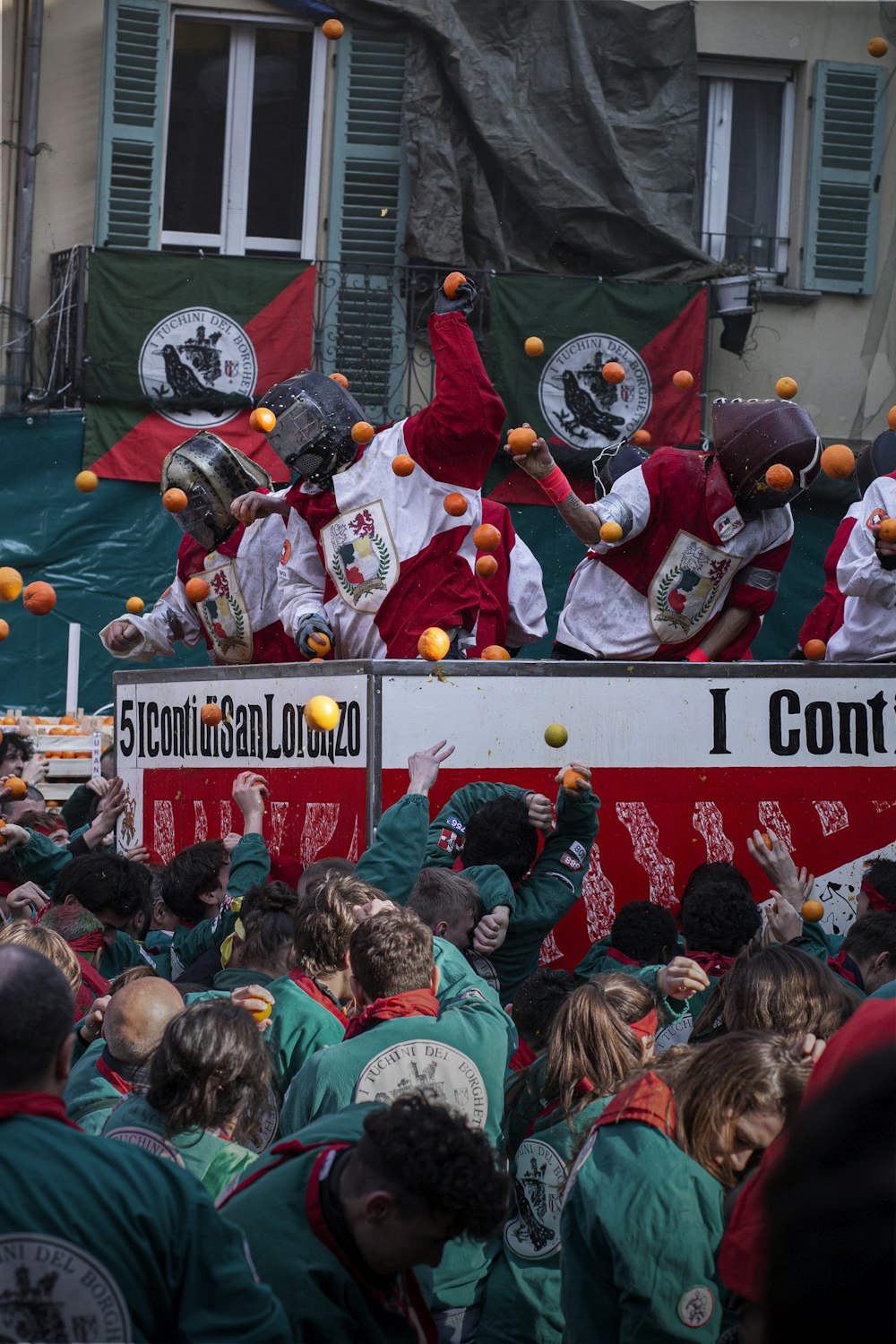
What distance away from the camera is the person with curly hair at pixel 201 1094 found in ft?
10.6

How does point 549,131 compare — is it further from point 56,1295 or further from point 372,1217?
point 56,1295

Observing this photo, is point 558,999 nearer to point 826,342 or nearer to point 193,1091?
point 193,1091

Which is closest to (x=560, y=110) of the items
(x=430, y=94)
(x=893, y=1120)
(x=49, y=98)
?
(x=430, y=94)

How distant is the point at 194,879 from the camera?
20.4ft

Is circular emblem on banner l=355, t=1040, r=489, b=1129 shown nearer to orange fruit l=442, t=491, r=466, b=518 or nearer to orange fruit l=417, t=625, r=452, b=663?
orange fruit l=417, t=625, r=452, b=663

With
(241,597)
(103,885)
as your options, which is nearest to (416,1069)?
(103,885)

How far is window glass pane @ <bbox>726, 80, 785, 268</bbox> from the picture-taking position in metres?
15.4

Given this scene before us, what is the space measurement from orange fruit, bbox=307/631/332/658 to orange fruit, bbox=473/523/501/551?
790mm

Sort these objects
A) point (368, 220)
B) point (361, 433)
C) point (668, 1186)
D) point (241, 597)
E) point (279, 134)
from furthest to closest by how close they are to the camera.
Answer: point (279, 134) < point (368, 220) < point (241, 597) < point (361, 433) < point (668, 1186)

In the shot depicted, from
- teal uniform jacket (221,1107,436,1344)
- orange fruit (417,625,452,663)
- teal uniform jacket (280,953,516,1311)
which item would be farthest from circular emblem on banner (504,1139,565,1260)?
orange fruit (417,625,452,663)

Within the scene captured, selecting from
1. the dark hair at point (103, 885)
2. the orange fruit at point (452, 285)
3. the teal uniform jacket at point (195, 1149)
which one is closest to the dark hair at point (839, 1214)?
the teal uniform jacket at point (195, 1149)

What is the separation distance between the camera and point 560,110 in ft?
46.9

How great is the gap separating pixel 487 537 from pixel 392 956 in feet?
11.6

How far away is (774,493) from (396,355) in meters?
8.27
